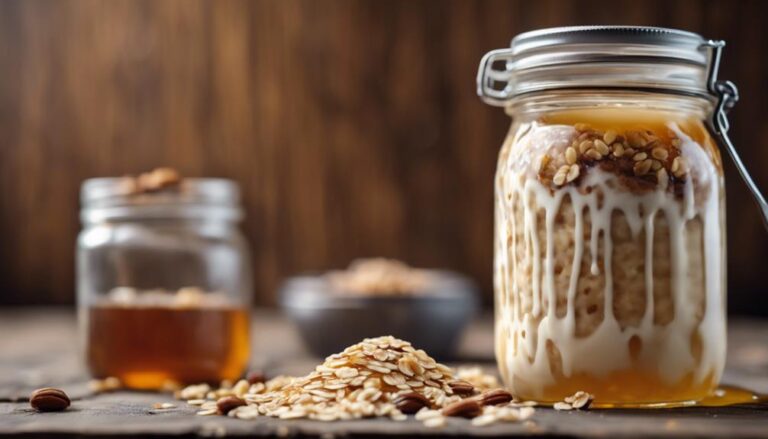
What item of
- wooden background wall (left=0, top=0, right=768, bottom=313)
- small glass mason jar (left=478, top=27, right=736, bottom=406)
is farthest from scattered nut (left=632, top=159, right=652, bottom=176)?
wooden background wall (left=0, top=0, right=768, bottom=313)

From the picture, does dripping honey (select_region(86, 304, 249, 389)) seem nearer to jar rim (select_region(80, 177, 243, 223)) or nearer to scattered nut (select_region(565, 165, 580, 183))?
jar rim (select_region(80, 177, 243, 223))

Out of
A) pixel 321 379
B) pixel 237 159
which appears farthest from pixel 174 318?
pixel 237 159

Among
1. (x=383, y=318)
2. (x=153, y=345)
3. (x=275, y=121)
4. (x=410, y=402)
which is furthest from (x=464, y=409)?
(x=275, y=121)

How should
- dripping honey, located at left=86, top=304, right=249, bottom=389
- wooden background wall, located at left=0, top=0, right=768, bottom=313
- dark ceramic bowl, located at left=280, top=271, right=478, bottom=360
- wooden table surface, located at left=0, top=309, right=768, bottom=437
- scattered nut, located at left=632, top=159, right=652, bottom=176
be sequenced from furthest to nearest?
wooden background wall, located at left=0, top=0, right=768, bottom=313
dark ceramic bowl, located at left=280, top=271, right=478, bottom=360
dripping honey, located at left=86, top=304, right=249, bottom=389
scattered nut, located at left=632, top=159, right=652, bottom=176
wooden table surface, located at left=0, top=309, right=768, bottom=437

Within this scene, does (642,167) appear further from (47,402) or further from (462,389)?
(47,402)

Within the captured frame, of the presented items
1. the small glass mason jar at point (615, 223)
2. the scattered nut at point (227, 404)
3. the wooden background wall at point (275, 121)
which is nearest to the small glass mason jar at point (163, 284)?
the scattered nut at point (227, 404)

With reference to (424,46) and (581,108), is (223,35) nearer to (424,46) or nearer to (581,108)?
(424,46)

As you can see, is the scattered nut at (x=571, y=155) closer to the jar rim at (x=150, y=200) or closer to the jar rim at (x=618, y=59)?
the jar rim at (x=618, y=59)
